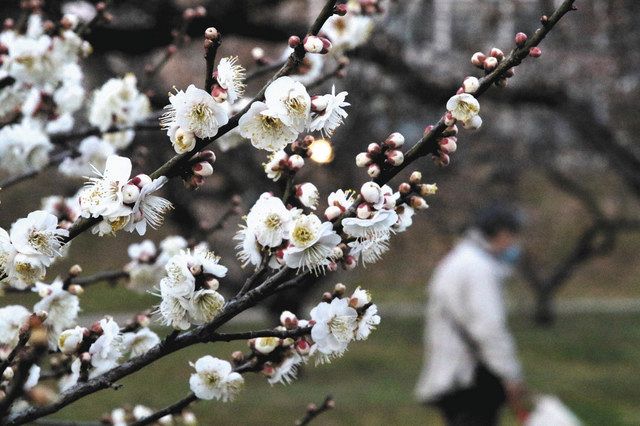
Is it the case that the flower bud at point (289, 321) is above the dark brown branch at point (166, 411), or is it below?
above

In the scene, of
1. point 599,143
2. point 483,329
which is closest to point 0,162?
point 483,329

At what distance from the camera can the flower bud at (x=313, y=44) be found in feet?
4.50

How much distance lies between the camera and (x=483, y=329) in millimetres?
5086

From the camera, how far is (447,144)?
1455 mm

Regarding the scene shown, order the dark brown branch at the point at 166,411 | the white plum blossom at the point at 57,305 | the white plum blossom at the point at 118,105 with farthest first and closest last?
the white plum blossom at the point at 118,105
the white plum blossom at the point at 57,305
the dark brown branch at the point at 166,411

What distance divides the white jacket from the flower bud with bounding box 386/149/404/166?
3785mm

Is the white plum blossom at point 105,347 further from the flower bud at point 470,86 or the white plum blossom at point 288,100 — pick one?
the flower bud at point 470,86

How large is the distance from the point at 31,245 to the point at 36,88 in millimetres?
1334

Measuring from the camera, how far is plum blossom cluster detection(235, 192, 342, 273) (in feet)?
4.73

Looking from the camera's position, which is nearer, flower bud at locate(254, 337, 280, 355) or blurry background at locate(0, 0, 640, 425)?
flower bud at locate(254, 337, 280, 355)

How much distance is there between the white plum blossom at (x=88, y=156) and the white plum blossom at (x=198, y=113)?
1.51 meters

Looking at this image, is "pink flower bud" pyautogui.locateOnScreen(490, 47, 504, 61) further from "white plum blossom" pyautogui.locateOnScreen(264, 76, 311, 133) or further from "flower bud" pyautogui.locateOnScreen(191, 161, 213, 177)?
"flower bud" pyautogui.locateOnScreen(191, 161, 213, 177)

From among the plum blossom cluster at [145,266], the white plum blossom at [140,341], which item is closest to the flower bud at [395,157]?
the white plum blossom at [140,341]

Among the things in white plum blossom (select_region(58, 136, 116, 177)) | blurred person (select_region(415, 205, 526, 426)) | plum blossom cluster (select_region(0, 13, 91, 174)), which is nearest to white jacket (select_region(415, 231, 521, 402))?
blurred person (select_region(415, 205, 526, 426))
